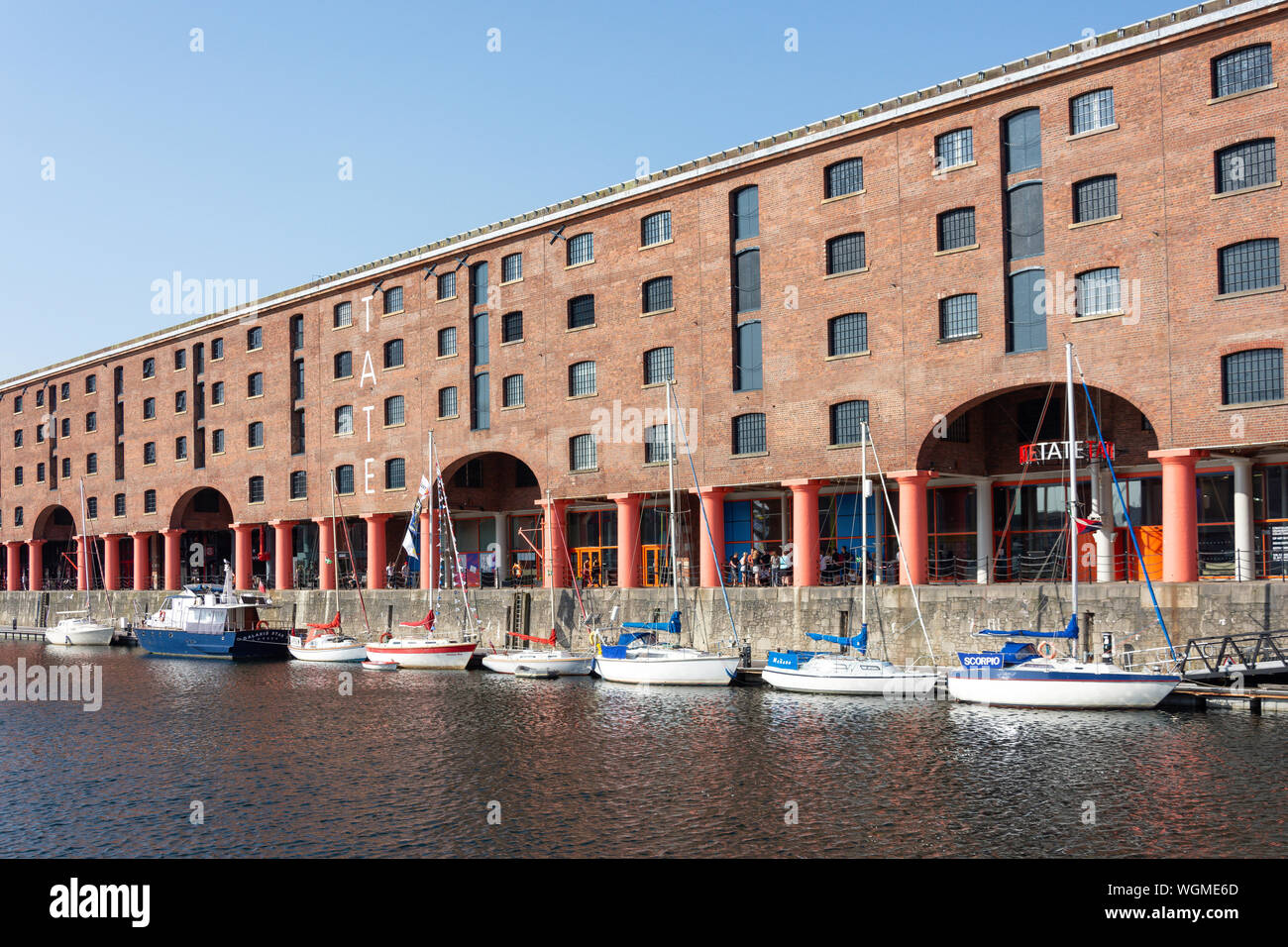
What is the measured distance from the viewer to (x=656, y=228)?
164 feet

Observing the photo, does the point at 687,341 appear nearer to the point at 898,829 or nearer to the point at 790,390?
the point at 790,390

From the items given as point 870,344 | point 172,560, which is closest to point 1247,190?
point 870,344

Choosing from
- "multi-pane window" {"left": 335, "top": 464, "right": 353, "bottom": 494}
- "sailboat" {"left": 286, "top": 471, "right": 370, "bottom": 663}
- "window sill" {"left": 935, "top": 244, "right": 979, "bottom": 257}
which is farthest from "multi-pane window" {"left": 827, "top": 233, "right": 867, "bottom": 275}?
"multi-pane window" {"left": 335, "top": 464, "right": 353, "bottom": 494}

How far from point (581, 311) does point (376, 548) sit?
17.3m

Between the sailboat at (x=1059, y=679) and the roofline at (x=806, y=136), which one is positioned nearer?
the sailboat at (x=1059, y=679)

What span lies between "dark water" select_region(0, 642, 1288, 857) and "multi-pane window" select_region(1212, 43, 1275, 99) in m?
18.6

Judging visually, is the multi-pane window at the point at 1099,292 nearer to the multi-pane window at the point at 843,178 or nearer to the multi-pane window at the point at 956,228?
the multi-pane window at the point at 956,228

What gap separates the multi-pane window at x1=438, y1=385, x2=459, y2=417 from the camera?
5791 centimetres

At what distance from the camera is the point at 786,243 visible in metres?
45.5

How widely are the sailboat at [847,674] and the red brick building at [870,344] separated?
204 inches

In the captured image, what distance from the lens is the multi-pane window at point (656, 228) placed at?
1950 inches

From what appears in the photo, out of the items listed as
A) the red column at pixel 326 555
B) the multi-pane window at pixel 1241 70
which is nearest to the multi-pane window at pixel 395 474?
the red column at pixel 326 555

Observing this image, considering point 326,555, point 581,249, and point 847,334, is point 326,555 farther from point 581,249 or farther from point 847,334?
point 847,334
